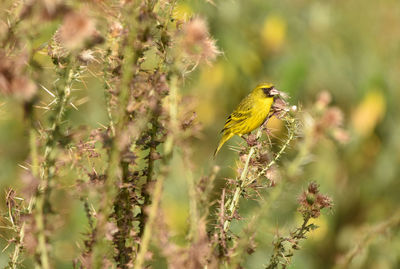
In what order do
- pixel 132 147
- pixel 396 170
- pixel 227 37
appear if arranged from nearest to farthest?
1. pixel 132 147
2. pixel 227 37
3. pixel 396 170

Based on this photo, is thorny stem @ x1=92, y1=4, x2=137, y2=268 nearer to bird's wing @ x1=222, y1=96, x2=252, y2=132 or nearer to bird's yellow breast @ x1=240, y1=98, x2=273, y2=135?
bird's yellow breast @ x1=240, y1=98, x2=273, y2=135

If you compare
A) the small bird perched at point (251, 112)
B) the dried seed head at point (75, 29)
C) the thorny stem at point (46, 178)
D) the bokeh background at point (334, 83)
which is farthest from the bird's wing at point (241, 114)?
the dried seed head at point (75, 29)

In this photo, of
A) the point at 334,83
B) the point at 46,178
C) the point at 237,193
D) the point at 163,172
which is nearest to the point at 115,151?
the point at 163,172

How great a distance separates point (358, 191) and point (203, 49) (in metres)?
5.29

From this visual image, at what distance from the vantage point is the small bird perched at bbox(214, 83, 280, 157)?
331cm

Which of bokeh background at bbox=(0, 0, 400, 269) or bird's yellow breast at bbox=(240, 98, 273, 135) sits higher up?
bokeh background at bbox=(0, 0, 400, 269)

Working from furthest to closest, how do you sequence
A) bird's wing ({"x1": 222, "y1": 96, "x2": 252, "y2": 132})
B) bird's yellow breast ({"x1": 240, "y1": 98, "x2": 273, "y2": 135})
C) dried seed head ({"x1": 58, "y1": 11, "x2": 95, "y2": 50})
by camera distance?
bird's wing ({"x1": 222, "y1": 96, "x2": 252, "y2": 132}) < bird's yellow breast ({"x1": 240, "y1": 98, "x2": 273, "y2": 135}) < dried seed head ({"x1": 58, "y1": 11, "x2": 95, "y2": 50})

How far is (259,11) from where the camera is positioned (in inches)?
252

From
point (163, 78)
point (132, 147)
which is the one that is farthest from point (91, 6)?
point (132, 147)

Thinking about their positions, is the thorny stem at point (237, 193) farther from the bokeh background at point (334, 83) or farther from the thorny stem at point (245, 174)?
the bokeh background at point (334, 83)

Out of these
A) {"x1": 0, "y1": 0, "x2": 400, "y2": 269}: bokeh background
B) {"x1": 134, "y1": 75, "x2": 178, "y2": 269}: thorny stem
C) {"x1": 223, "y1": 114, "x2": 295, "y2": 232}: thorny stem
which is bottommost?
{"x1": 134, "y1": 75, "x2": 178, "y2": 269}: thorny stem

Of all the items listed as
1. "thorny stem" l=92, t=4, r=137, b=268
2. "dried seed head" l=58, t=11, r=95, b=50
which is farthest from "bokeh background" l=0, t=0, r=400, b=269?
"dried seed head" l=58, t=11, r=95, b=50

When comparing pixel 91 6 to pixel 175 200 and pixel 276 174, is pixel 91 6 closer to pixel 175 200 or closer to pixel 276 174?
pixel 276 174

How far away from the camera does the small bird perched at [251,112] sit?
3312 millimetres
